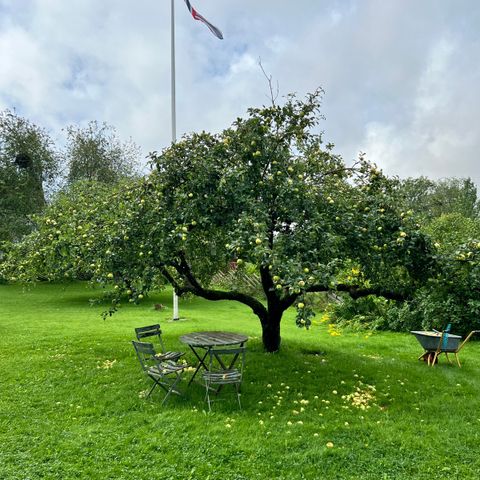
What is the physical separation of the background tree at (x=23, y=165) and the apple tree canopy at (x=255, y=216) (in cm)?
1721

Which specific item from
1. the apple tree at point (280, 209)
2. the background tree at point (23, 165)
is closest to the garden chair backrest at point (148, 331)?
the apple tree at point (280, 209)

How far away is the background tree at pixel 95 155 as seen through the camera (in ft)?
74.2

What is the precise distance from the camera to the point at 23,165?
73.2ft

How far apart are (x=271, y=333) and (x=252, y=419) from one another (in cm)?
264

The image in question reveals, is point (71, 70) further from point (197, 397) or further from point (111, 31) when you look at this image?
point (197, 397)

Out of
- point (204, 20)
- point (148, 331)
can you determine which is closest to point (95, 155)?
point (204, 20)

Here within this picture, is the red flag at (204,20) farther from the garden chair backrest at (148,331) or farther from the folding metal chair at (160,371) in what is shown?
the folding metal chair at (160,371)

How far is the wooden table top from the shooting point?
17.9 feet

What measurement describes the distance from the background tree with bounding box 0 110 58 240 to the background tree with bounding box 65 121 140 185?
118 cm

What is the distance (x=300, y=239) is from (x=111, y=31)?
1047 centimetres

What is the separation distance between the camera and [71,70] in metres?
15.2

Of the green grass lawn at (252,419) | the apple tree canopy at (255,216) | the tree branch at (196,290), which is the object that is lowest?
the green grass lawn at (252,419)

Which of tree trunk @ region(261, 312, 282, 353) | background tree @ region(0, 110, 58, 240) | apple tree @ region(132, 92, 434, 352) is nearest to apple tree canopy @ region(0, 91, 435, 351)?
apple tree @ region(132, 92, 434, 352)

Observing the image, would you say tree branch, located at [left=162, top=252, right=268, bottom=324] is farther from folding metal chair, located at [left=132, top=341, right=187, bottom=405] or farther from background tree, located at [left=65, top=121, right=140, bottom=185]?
background tree, located at [left=65, top=121, right=140, bottom=185]
